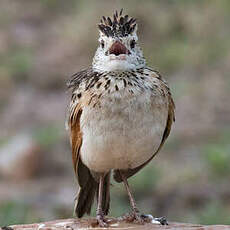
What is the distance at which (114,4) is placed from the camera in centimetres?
1650

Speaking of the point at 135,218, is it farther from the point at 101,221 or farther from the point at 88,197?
the point at 88,197

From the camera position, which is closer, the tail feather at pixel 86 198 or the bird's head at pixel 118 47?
the bird's head at pixel 118 47

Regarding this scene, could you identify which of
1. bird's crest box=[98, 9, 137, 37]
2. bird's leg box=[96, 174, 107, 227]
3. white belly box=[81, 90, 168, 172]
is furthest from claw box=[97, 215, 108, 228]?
bird's crest box=[98, 9, 137, 37]

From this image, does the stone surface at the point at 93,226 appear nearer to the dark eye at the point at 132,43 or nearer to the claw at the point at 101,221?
the claw at the point at 101,221

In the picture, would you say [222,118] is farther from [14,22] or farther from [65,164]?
[14,22]

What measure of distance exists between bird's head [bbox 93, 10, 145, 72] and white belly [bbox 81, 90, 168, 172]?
264mm

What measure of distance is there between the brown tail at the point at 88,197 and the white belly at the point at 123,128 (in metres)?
0.57

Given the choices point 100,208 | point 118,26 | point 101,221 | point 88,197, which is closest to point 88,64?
point 88,197

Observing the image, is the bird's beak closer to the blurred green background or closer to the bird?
the bird

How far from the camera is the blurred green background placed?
37.4 ft

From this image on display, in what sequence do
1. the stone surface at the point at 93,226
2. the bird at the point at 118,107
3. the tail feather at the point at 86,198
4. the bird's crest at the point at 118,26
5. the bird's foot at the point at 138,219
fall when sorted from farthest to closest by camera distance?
the tail feather at the point at 86,198
the bird's foot at the point at 138,219
the bird's crest at the point at 118,26
the bird at the point at 118,107
the stone surface at the point at 93,226

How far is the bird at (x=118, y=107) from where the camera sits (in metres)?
7.63

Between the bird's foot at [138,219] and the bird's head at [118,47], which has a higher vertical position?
the bird's head at [118,47]

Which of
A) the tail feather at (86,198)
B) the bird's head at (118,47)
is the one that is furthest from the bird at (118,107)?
the tail feather at (86,198)
